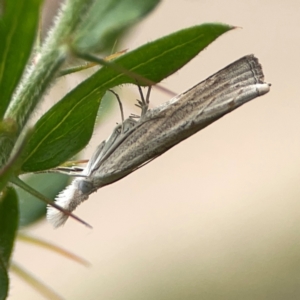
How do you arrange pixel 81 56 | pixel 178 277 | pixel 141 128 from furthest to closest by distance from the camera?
pixel 178 277 → pixel 141 128 → pixel 81 56

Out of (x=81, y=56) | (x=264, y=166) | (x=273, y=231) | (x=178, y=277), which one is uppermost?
(x=264, y=166)

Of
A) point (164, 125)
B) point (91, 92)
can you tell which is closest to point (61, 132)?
point (91, 92)

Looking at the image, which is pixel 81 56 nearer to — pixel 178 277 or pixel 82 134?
pixel 82 134

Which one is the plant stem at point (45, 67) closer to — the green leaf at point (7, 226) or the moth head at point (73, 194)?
the green leaf at point (7, 226)

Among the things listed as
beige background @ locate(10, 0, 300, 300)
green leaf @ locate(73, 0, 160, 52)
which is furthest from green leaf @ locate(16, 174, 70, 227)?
beige background @ locate(10, 0, 300, 300)

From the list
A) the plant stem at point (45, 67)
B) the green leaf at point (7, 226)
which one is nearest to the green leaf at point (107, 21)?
the plant stem at point (45, 67)

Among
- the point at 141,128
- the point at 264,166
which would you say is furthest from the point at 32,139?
the point at 264,166
